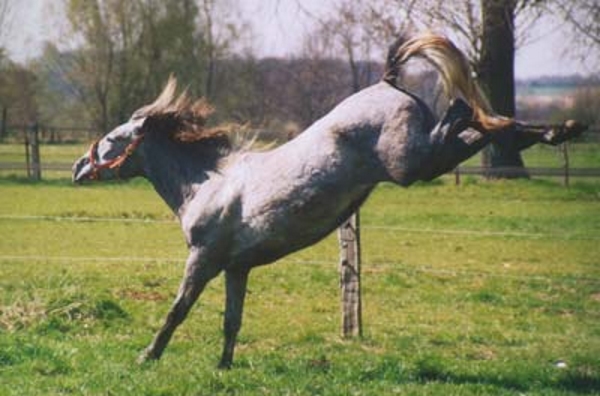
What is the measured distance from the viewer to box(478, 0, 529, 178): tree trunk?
2494cm

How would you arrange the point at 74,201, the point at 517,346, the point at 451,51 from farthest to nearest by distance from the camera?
the point at 74,201 < the point at 517,346 < the point at 451,51

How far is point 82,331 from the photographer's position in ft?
31.6

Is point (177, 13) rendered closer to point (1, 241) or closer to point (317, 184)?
point (1, 241)

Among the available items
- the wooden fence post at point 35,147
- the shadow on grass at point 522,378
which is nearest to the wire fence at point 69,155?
the wooden fence post at point 35,147

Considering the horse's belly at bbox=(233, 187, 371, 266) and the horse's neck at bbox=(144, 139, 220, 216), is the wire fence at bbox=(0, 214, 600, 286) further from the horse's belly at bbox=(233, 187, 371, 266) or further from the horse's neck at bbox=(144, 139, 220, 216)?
the horse's belly at bbox=(233, 187, 371, 266)

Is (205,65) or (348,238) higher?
(205,65)

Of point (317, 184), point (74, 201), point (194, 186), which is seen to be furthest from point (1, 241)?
point (317, 184)

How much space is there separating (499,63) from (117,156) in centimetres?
2079

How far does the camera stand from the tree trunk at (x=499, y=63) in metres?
24.9

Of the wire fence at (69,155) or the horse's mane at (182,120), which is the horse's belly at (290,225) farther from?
the wire fence at (69,155)

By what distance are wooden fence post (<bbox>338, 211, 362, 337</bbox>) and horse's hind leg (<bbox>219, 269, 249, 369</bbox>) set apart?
81.4 inches

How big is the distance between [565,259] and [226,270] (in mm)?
9427

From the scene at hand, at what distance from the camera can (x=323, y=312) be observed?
11.2 m

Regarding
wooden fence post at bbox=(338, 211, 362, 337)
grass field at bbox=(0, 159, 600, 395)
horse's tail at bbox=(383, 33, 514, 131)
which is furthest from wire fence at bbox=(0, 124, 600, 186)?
horse's tail at bbox=(383, 33, 514, 131)
